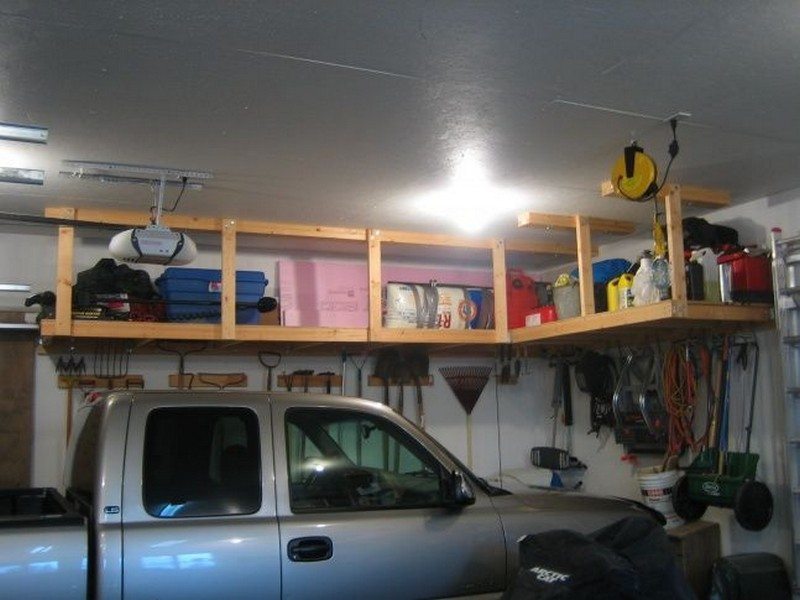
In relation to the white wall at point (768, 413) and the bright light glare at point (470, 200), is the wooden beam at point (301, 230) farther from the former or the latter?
the white wall at point (768, 413)

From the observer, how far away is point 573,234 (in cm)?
689

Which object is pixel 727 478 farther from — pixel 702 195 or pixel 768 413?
pixel 702 195

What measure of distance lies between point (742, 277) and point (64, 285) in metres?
4.38

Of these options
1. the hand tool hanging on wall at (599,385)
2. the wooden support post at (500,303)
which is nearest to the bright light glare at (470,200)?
the wooden support post at (500,303)

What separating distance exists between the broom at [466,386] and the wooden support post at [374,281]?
5.42 ft

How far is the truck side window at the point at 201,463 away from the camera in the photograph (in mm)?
3490

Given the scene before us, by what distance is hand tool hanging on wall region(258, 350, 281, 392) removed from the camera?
22.8 ft

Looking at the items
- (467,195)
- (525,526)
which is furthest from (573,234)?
(525,526)

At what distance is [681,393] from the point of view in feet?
20.4

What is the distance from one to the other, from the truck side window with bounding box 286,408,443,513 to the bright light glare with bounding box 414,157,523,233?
1728 mm

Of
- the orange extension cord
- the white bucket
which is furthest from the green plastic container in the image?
the orange extension cord

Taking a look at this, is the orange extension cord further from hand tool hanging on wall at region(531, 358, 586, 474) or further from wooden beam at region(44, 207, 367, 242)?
wooden beam at region(44, 207, 367, 242)

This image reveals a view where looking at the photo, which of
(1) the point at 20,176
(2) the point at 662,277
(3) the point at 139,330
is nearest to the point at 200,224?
(3) the point at 139,330

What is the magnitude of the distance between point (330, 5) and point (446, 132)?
1458mm
